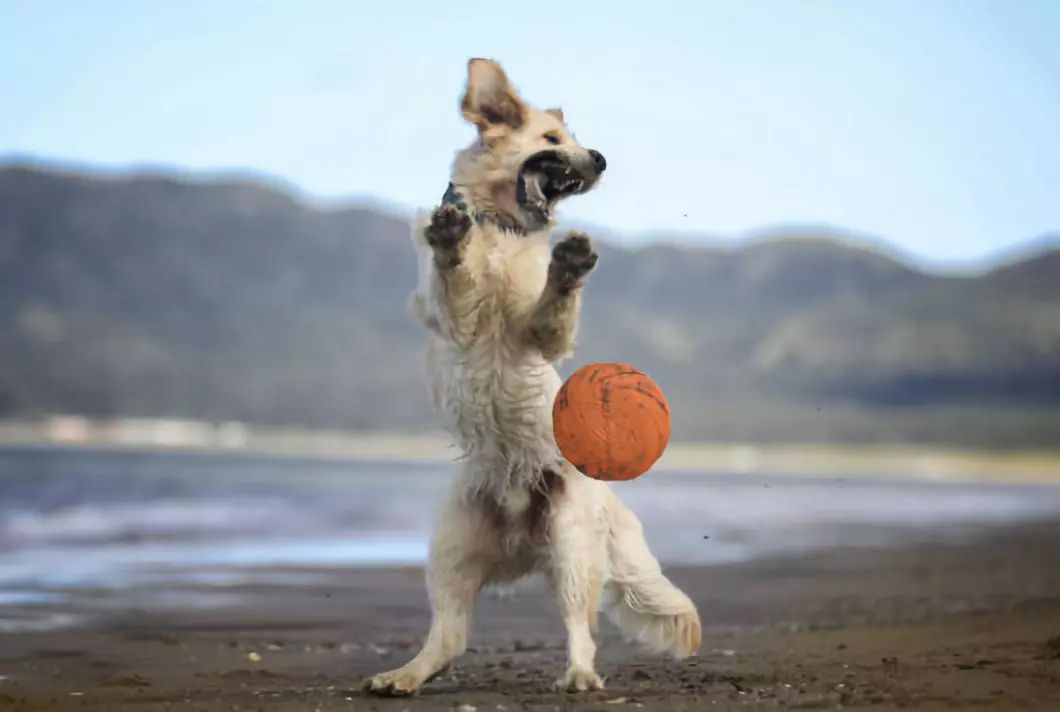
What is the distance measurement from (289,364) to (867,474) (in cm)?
3136

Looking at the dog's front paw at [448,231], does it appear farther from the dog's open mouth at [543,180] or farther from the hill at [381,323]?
the hill at [381,323]

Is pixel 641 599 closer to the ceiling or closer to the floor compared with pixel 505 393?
closer to the floor

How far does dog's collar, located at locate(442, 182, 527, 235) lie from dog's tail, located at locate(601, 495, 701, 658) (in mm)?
1454

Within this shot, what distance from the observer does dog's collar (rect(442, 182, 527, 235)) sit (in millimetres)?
6699

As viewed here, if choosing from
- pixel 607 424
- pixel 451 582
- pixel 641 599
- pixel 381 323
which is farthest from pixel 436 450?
pixel 607 424

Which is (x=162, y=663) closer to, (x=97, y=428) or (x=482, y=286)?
(x=482, y=286)

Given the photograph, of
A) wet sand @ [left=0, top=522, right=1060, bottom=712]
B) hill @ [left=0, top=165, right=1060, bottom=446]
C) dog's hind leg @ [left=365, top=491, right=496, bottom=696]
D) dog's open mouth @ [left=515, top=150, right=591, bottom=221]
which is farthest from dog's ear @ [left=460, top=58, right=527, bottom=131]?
hill @ [left=0, top=165, right=1060, bottom=446]

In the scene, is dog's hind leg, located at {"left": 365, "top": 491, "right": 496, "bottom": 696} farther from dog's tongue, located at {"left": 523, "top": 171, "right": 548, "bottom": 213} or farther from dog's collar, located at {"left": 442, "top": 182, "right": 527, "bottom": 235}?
dog's tongue, located at {"left": 523, "top": 171, "right": 548, "bottom": 213}

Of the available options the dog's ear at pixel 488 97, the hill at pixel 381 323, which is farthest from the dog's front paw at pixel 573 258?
the hill at pixel 381 323

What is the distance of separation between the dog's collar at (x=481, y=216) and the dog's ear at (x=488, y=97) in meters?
0.34

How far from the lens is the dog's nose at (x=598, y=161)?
22.0ft

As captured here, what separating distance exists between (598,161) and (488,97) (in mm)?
617

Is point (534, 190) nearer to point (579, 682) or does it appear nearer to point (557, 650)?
point (579, 682)

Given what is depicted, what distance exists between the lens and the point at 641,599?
7148mm
